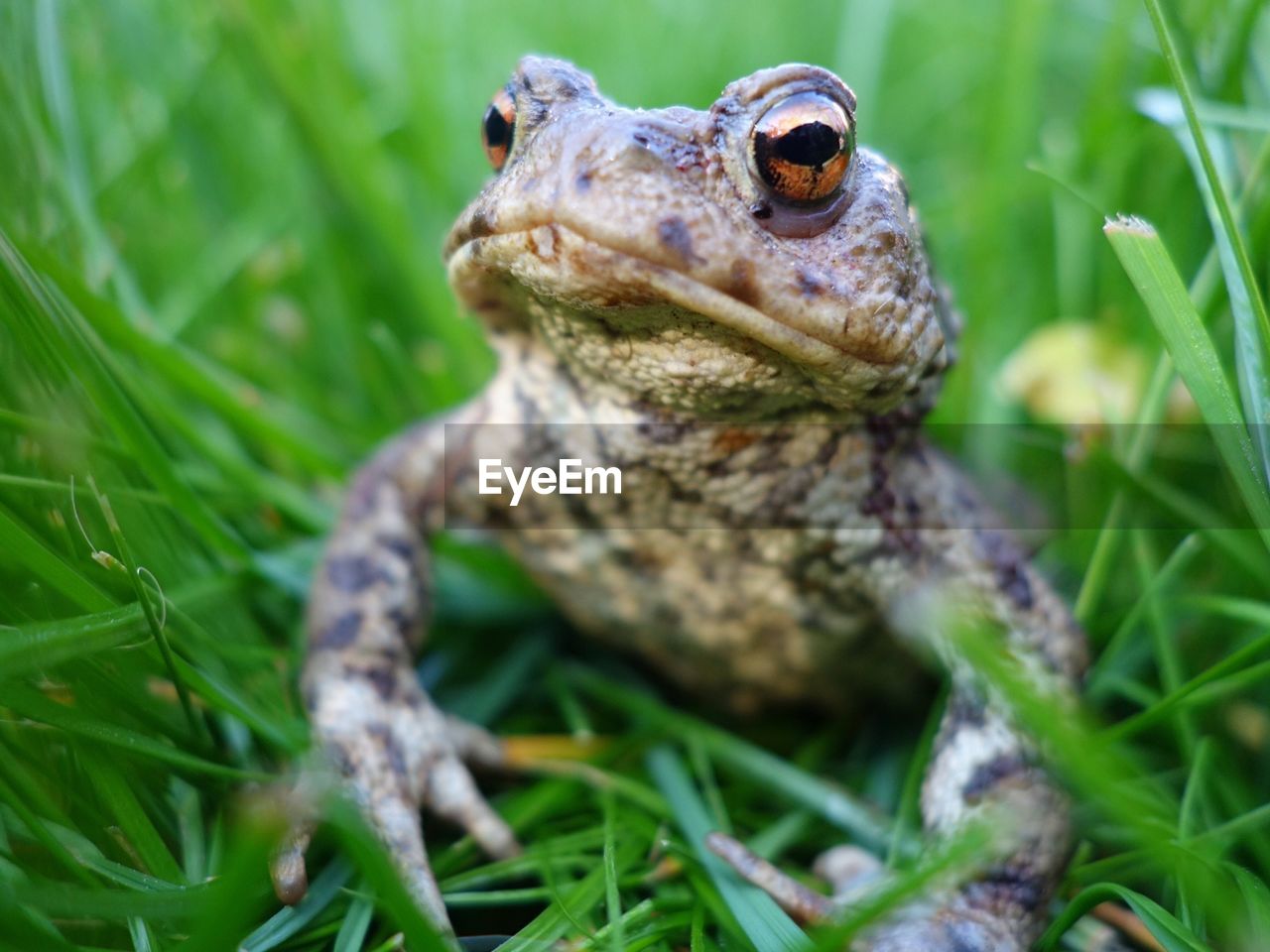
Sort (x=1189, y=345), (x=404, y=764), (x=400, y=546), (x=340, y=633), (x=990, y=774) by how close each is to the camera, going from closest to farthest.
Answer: (x=1189, y=345) < (x=990, y=774) < (x=404, y=764) < (x=340, y=633) < (x=400, y=546)

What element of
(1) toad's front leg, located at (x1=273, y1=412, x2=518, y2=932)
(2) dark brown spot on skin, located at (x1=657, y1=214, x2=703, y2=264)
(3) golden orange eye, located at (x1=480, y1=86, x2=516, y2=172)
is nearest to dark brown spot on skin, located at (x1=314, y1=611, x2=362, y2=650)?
(1) toad's front leg, located at (x1=273, y1=412, x2=518, y2=932)

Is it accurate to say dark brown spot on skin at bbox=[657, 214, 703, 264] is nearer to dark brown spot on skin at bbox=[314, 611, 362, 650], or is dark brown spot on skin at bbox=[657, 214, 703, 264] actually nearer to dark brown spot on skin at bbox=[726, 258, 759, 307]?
dark brown spot on skin at bbox=[726, 258, 759, 307]

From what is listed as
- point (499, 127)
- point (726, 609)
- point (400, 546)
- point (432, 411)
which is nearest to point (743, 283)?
point (499, 127)

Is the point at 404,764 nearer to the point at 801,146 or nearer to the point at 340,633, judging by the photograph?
the point at 340,633

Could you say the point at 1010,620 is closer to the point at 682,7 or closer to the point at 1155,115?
the point at 1155,115

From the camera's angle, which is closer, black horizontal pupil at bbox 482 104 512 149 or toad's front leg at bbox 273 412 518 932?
black horizontal pupil at bbox 482 104 512 149

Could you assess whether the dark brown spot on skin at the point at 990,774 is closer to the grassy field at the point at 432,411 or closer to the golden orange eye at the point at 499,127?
the grassy field at the point at 432,411

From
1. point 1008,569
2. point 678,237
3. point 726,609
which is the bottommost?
point 726,609
